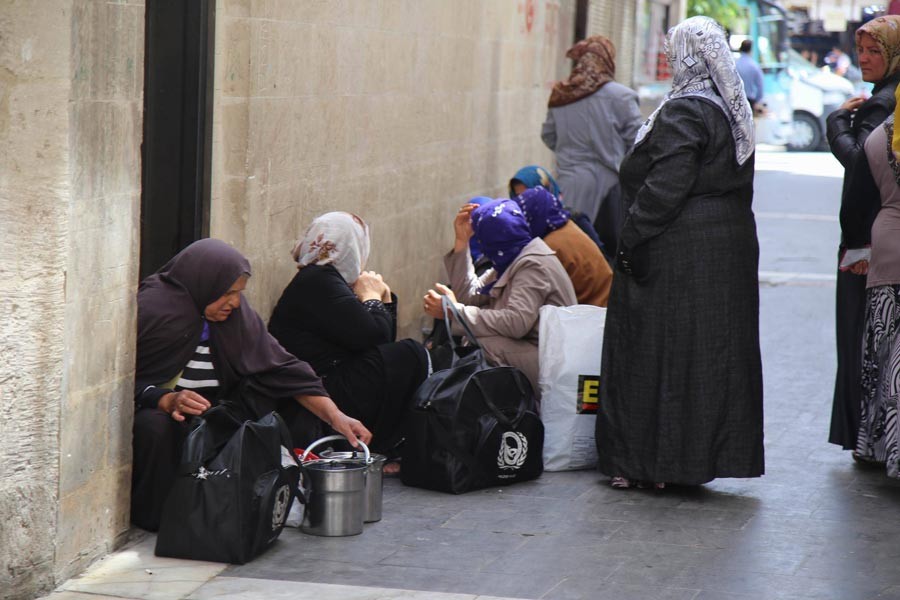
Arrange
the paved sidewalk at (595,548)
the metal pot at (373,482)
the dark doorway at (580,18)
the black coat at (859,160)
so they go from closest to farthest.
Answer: the paved sidewalk at (595,548), the metal pot at (373,482), the black coat at (859,160), the dark doorway at (580,18)

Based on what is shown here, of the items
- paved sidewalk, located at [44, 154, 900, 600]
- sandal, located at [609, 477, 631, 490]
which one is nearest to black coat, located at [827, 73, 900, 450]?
paved sidewalk, located at [44, 154, 900, 600]

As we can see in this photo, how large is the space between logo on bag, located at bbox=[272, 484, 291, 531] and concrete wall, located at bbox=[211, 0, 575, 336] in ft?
4.60

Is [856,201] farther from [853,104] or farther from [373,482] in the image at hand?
[373,482]

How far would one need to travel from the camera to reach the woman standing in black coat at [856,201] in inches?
235

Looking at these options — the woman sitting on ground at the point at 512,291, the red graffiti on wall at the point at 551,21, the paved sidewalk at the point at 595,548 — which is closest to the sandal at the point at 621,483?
the paved sidewalk at the point at 595,548

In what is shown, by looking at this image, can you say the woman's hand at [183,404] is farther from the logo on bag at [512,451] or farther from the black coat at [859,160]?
the black coat at [859,160]

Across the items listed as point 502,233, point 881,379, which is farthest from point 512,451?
point 881,379

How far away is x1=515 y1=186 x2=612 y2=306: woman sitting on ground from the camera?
22.2 ft

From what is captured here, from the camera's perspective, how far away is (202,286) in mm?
4844

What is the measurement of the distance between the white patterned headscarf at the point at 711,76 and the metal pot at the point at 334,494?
5.80 ft

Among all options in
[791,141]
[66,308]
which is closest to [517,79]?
[66,308]

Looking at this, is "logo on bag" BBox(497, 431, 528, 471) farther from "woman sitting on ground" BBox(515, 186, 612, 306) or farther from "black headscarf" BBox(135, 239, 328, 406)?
"woman sitting on ground" BBox(515, 186, 612, 306)

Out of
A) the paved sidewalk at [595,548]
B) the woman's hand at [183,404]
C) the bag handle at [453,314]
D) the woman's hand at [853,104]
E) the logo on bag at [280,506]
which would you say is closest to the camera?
the paved sidewalk at [595,548]

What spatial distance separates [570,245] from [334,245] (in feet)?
5.05
